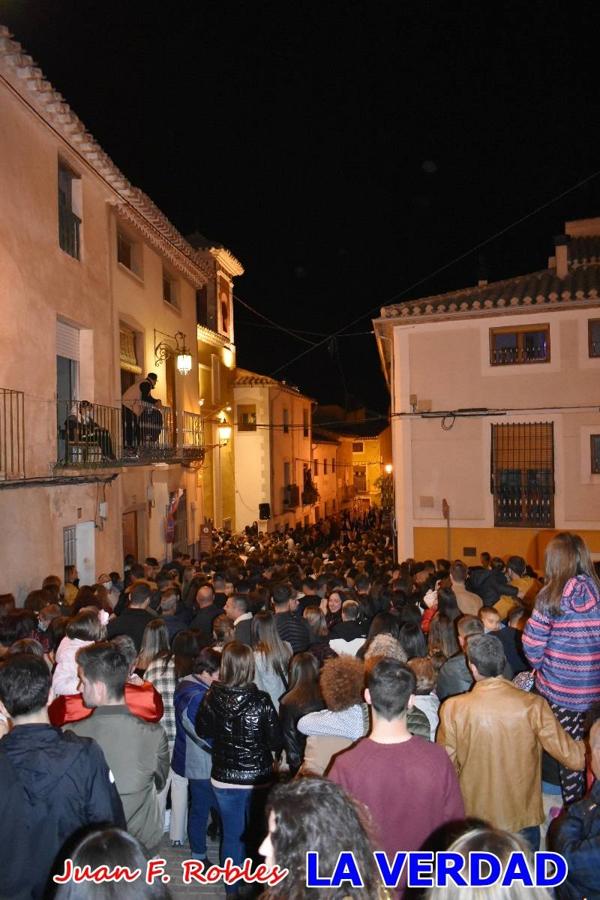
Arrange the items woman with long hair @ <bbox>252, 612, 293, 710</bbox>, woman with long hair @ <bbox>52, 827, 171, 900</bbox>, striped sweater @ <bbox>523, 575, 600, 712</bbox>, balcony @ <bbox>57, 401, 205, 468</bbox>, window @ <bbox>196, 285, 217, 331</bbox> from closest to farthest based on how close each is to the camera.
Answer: woman with long hair @ <bbox>52, 827, 171, 900</bbox>
striped sweater @ <bbox>523, 575, 600, 712</bbox>
woman with long hair @ <bbox>252, 612, 293, 710</bbox>
balcony @ <bbox>57, 401, 205, 468</bbox>
window @ <bbox>196, 285, 217, 331</bbox>

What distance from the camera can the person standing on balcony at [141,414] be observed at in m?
15.3

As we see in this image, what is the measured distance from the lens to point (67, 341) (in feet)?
44.2

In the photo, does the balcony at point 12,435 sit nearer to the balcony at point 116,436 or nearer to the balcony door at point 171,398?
the balcony at point 116,436

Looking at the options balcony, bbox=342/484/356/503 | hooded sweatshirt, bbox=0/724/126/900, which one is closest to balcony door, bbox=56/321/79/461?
hooded sweatshirt, bbox=0/724/126/900

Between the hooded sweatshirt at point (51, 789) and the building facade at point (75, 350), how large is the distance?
25.0ft

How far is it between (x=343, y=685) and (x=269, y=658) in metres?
1.75

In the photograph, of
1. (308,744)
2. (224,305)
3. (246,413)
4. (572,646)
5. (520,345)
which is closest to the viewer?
(308,744)

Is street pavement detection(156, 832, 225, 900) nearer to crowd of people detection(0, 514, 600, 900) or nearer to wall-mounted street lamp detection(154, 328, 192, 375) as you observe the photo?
crowd of people detection(0, 514, 600, 900)

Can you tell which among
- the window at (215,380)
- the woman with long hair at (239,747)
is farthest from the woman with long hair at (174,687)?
the window at (215,380)

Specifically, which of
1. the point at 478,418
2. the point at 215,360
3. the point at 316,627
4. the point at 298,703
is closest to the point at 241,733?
the point at 298,703

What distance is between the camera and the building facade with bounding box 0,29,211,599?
35.4ft

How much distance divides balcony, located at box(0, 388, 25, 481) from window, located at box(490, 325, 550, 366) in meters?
10.6

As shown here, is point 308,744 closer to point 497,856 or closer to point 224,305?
point 497,856

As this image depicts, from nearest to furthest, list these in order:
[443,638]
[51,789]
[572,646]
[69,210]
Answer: [51,789] → [572,646] → [443,638] → [69,210]
